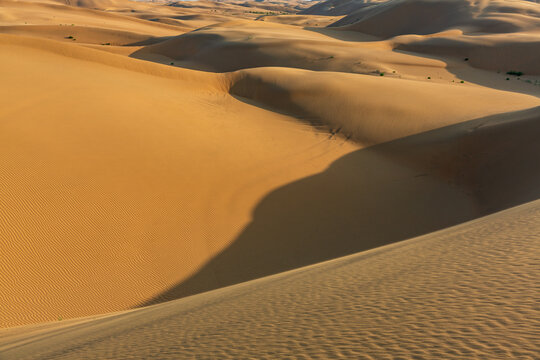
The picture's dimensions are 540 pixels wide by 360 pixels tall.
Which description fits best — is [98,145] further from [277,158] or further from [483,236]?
[483,236]

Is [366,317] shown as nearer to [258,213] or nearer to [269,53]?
[258,213]

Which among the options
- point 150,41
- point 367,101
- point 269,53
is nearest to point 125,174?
point 367,101

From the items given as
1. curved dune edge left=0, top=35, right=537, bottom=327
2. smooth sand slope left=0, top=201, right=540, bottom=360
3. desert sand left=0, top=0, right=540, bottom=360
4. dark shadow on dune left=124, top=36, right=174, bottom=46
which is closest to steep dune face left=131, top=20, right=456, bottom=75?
dark shadow on dune left=124, top=36, right=174, bottom=46

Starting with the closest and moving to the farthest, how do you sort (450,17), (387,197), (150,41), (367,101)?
(387,197) < (367,101) < (150,41) < (450,17)

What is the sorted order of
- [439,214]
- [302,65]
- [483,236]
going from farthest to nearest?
[302,65] → [439,214] → [483,236]

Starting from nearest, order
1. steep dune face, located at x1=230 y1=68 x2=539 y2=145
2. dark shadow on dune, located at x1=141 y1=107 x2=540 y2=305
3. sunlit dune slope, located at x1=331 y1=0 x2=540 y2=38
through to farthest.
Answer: dark shadow on dune, located at x1=141 y1=107 x2=540 y2=305 → steep dune face, located at x1=230 y1=68 x2=539 y2=145 → sunlit dune slope, located at x1=331 y1=0 x2=540 y2=38

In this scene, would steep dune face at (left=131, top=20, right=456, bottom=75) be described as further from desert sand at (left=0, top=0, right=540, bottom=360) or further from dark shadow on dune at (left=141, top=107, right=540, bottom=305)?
dark shadow on dune at (left=141, top=107, right=540, bottom=305)

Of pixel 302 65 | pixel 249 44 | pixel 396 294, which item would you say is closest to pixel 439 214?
pixel 396 294
